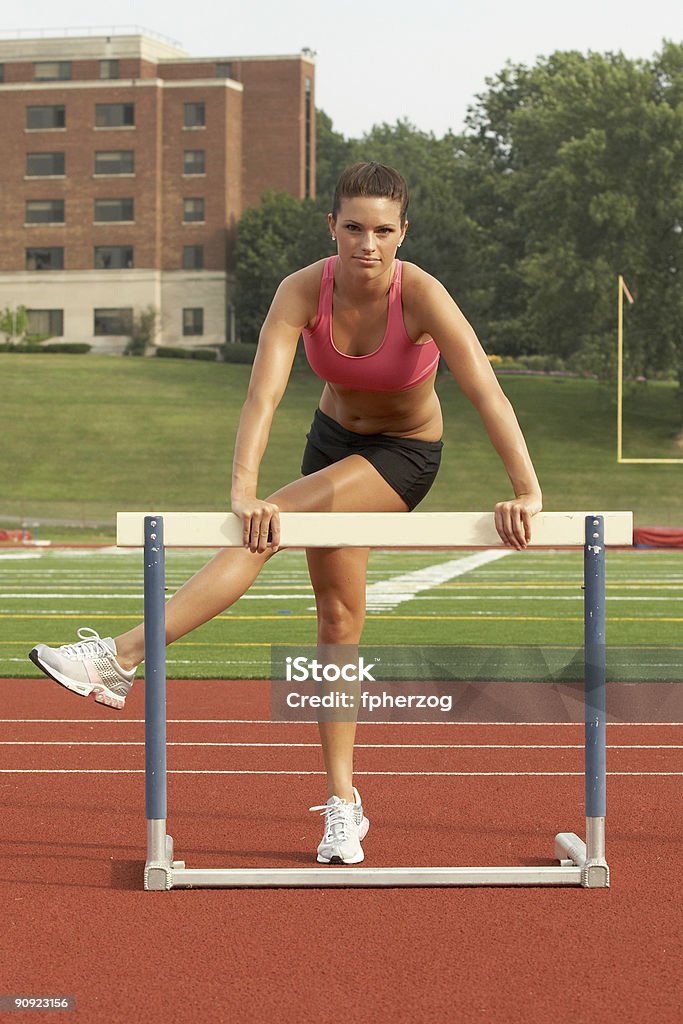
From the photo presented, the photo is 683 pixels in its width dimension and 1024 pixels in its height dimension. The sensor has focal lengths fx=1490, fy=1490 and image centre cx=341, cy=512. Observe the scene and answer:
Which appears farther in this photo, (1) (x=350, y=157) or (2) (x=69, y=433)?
(1) (x=350, y=157)

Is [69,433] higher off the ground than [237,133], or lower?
lower

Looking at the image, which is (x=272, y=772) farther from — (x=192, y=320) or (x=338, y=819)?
(x=192, y=320)

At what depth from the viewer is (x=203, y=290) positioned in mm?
70125

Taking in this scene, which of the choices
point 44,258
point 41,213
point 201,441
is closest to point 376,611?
point 201,441

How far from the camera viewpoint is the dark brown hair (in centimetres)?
454

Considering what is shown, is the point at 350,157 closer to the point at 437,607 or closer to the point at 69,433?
the point at 69,433

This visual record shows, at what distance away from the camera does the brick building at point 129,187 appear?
69.6m

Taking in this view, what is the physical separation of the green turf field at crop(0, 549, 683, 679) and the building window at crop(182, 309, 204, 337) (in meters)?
46.2

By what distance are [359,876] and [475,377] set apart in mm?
1587

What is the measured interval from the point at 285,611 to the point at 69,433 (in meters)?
32.1

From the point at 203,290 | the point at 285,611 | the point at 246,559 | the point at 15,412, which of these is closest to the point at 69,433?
the point at 15,412

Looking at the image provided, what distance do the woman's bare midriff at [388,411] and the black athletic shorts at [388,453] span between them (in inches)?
1.1

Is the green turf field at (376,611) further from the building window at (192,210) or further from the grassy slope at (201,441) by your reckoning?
the building window at (192,210)

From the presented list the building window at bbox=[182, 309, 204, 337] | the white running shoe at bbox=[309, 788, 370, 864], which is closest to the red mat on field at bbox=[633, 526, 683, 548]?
the white running shoe at bbox=[309, 788, 370, 864]
